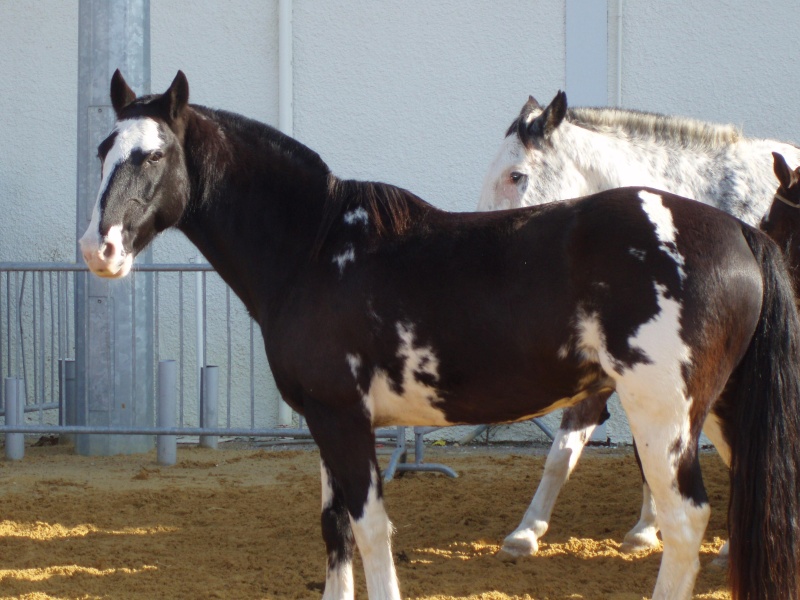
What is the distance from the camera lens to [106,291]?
21.9 feet

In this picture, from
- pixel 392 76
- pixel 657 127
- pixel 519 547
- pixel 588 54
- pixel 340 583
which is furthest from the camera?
pixel 392 76

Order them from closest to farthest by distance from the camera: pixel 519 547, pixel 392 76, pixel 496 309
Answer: pixel 496 309 → pixel 519 547 → pixel 392 76

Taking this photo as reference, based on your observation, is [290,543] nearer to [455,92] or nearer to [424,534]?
[424,534]

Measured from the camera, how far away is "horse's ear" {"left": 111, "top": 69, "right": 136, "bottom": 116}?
11.7 feet

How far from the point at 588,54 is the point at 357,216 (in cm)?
444

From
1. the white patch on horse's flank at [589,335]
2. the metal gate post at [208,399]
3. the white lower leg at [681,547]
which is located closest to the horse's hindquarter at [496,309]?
the white patch on horse's flank at [589,335]

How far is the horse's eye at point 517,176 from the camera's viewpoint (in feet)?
15.0

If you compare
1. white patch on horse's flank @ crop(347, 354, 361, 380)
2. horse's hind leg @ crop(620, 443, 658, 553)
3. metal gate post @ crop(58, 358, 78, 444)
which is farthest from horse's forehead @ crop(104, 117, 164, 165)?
metal gate post @ crop(58, 358, 78, 444)

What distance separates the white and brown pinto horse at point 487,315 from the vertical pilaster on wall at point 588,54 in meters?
4.12

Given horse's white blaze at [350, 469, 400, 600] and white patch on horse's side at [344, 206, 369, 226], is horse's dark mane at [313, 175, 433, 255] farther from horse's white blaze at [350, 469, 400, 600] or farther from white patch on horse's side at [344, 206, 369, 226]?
horse's white blaze at [350, 469, 400, 600]

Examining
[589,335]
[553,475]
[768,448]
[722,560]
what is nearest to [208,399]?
[553,475]

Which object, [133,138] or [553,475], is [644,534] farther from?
[133,138]

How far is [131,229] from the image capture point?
10.9 feet

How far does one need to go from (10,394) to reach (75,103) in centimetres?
267
